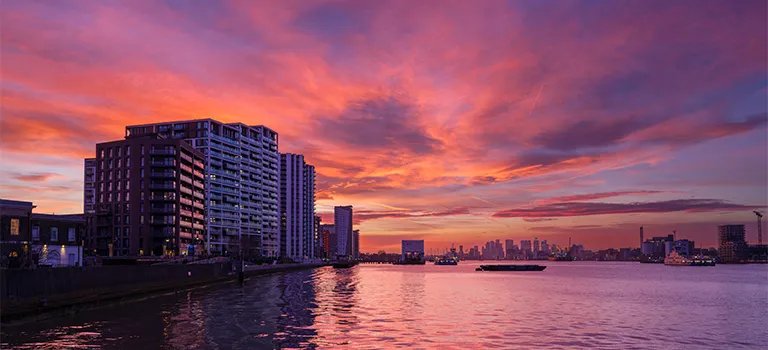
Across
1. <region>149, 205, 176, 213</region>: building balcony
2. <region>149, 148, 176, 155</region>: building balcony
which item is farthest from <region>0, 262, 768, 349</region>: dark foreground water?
<region>149, 148, 176, 155</region>: building balcony

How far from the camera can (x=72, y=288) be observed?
65000mm

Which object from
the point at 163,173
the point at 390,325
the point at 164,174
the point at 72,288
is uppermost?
the point at 163,173

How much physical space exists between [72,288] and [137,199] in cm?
12197

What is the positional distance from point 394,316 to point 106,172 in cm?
14889

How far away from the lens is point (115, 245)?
18012cm

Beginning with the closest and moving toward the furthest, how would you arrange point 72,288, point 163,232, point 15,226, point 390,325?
point 390,325 → point 72,288 → point 15,226 → point 163,232

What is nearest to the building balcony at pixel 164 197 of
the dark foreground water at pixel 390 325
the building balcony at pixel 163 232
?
the building balcony at pixel 163 232

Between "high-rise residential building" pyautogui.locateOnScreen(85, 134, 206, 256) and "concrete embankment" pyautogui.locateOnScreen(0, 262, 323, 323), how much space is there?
85.5 meters

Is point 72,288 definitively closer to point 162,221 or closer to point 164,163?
point 162,221

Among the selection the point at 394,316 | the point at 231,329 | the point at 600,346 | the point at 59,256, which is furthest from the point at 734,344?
the point at 59,256

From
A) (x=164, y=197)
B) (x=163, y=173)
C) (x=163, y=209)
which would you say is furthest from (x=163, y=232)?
(x=163, y=173)

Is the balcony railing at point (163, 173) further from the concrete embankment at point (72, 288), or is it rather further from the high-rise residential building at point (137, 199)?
the concrete embankment at point (72, 288)

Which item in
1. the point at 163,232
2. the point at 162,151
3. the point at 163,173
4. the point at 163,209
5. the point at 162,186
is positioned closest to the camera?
the point at 163,232

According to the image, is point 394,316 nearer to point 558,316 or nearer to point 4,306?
point 558,316
